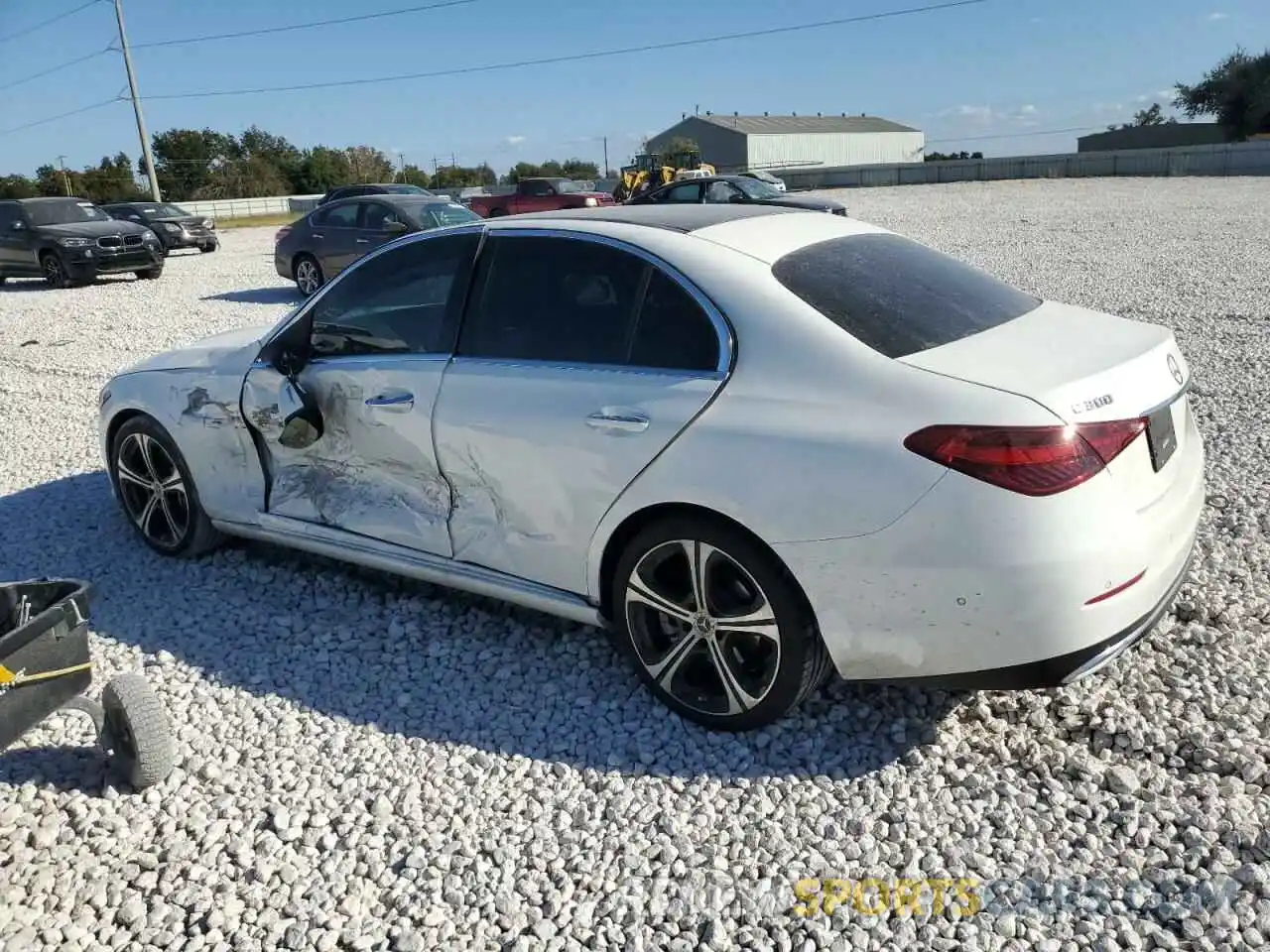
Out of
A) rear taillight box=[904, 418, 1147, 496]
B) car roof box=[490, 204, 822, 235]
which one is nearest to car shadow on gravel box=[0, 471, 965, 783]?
rear taillight box=[904, 418, 1147, 496]

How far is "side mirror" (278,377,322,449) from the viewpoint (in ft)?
13.9

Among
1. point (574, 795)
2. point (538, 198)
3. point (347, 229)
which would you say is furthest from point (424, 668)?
point (538, 198)

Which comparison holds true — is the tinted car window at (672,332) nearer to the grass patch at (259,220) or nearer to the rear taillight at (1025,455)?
the rear taillight at (1025,455)

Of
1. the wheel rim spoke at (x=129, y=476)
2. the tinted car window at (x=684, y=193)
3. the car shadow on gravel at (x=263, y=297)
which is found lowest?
the car shadow on gravel at (x=263, y=297)

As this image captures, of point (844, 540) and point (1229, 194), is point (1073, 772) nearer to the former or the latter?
point (844, 540)

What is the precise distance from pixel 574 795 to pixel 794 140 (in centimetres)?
8853

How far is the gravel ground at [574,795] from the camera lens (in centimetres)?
262

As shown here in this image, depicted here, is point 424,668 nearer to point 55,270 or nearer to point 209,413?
point 209,413

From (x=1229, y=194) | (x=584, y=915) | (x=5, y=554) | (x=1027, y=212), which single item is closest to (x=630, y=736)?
(x=584, y=915)

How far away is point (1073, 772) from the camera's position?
10.2ft

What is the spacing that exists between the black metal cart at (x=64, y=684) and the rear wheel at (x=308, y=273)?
12.1 metres

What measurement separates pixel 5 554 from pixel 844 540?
4.60m

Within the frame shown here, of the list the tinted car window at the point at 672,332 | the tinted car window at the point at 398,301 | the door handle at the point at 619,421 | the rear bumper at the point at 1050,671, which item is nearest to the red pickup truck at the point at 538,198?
the tinted car window at the point at 398,301

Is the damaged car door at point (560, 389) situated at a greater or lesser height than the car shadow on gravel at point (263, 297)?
greater
